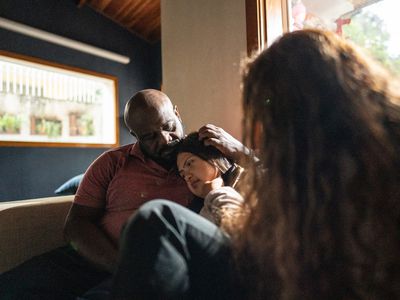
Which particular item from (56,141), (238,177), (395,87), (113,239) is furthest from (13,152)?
(395,87)

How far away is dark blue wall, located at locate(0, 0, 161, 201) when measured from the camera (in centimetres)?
255

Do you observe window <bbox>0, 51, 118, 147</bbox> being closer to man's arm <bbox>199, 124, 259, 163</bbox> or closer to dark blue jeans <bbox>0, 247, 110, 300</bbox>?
dark blue jeans <bbox>0, 247, 110, 300</bbox>

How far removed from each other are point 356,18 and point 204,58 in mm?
721

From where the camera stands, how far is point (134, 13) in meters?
3.20

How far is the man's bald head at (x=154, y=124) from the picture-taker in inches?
45.7

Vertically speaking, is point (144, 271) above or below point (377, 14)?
below

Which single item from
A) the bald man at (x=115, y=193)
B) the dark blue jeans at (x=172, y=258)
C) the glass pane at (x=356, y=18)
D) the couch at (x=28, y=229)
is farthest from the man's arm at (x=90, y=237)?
the glass pane at (x=356, y=18)

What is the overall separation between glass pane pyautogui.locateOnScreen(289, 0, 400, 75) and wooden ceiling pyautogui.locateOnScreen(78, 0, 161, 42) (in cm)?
186

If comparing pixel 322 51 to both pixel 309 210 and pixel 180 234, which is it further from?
pixel 180 234

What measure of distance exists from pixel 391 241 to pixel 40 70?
290cm

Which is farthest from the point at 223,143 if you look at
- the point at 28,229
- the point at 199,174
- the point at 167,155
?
the point at 28,229

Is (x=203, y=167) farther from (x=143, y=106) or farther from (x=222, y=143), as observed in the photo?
(x=143, y=106)

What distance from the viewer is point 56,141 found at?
109 inches

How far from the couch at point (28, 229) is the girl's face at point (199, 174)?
639 millimetres
